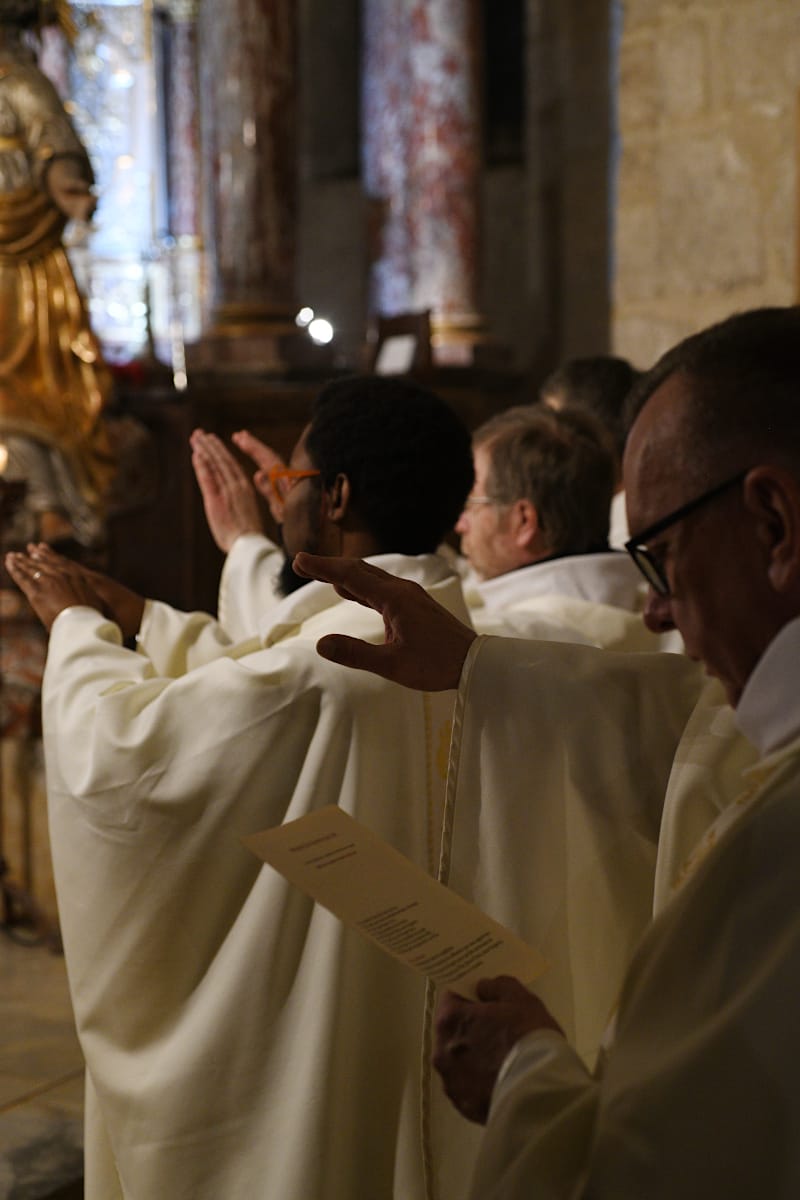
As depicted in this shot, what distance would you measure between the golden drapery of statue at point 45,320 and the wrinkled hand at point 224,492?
2.65 m

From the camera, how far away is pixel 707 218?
508cm

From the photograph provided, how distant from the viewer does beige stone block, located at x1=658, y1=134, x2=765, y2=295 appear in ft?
16.4

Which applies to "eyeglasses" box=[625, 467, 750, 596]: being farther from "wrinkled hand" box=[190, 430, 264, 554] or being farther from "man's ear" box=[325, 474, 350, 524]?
"wrinkled hand" box=[190, 430, 264, 554]

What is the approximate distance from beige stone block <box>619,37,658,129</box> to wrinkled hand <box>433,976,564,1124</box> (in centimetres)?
435

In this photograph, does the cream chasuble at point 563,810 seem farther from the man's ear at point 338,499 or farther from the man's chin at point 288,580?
the man's chin at point 288,580

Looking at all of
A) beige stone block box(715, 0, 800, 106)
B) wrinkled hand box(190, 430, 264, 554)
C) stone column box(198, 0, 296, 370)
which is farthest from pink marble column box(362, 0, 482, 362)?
wrinkled hand box(190, 430, 264, 554)

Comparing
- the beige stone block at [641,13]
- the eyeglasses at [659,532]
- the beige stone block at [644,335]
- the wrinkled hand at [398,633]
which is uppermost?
the beige stone block at [641,13]

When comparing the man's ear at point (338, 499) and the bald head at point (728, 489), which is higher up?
the bald head at point (728, 489)

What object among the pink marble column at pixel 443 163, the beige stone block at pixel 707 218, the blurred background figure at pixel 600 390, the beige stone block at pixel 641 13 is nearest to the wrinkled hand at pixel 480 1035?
the blurred background figure at pixel 600 390

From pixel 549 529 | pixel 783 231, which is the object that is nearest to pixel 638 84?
pixel 783 231

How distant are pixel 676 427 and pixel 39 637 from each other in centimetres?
393

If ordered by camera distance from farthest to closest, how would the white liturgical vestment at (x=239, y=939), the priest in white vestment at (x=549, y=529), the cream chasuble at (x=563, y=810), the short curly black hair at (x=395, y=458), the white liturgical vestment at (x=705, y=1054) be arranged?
the priest in white vestment at (x=549, y=529) → the short curly black hair at (x=395, y=458) → the white liturgical vestment at (x=239, y=939) → the cream chasuble at (x=563, y=810) → the white liturgical vestment at (x=705, y=1054)

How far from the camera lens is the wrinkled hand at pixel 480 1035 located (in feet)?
4.38

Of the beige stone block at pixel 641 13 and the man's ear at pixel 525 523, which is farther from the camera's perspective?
the beige stone block at pixel 641 13
